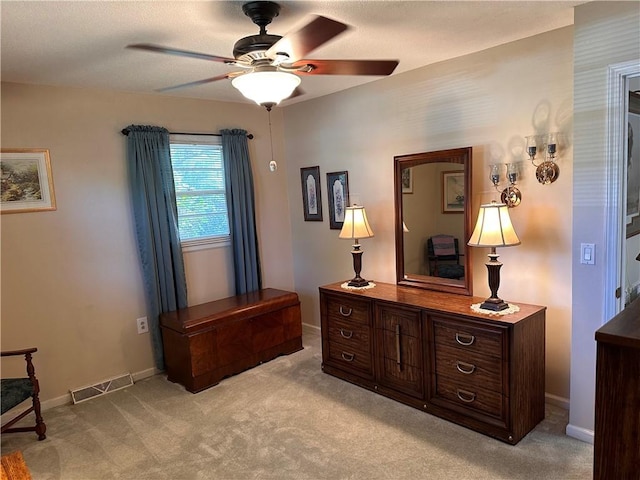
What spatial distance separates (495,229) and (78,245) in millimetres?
3018

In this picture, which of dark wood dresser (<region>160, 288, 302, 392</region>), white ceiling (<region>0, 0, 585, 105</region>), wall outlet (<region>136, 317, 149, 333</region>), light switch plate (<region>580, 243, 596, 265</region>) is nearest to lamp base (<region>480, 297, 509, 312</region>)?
light switch plate (<region>580, 243, 596, 265</region>)

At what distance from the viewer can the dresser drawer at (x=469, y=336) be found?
2.49m

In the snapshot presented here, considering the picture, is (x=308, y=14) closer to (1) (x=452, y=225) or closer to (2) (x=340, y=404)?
(1) (x=452, y=225)

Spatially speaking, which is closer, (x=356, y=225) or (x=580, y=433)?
Answer: (x=580, y=433)

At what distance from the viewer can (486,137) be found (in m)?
2.99

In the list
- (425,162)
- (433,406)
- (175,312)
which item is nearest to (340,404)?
(433,406)

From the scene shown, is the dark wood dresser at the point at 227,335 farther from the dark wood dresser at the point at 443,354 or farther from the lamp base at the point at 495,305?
the lamp base at the point at 495,305

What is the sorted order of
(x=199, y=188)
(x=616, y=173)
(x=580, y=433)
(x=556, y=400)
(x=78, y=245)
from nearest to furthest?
(x=616, y=173)
(x=580, y=433)
(x=556, y=400)
(x=78, y=245)
(x=199, y=188)

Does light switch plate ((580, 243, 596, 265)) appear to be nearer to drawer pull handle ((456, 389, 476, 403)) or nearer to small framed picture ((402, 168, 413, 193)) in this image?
drawer pull handle ((456, 389, 476, 403))

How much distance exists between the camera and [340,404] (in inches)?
121

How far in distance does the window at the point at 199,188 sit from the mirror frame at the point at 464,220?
1677mm

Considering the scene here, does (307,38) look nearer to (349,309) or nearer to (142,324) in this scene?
(349,309)

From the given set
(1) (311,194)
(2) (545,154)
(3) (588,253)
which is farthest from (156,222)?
(3) (588,253)

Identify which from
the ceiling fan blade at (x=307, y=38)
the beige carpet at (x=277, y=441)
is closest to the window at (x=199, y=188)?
the beige carpet at (x=277, y=441)
